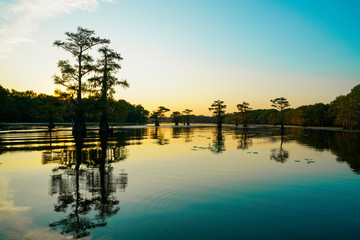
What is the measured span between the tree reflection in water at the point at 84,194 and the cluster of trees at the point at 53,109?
78.3 ft

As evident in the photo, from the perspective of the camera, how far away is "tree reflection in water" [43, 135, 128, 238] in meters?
4.44

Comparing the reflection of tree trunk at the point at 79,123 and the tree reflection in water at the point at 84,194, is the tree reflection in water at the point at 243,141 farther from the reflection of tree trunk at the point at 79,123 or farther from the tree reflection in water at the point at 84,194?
the reflection of tree trunk at the point at 79,123

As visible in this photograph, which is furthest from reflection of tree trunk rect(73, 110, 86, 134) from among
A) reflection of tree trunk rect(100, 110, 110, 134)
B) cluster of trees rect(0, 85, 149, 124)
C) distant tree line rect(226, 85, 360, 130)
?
distant tree line rect(226, 85, 360, 130)

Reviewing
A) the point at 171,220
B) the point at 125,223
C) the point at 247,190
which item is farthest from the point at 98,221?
the point at 247,190

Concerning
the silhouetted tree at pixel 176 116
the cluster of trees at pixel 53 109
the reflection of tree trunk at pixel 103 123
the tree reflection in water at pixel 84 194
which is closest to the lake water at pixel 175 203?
the tree reflection in water at pixel 84 194

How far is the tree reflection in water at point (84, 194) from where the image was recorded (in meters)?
4.44

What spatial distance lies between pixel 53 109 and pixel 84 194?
54307 millimetres

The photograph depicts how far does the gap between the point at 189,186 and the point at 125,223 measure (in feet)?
10.8

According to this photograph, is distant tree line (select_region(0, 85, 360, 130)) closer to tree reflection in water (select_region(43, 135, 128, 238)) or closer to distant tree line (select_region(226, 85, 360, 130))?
distant tree line (select_region(226, 85, 360, 130))

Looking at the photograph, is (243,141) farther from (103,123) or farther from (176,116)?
(176,116)

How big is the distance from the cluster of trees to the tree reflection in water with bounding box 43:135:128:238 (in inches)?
940

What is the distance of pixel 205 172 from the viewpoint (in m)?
9.59

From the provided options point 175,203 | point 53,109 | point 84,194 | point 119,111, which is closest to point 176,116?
point 53,109

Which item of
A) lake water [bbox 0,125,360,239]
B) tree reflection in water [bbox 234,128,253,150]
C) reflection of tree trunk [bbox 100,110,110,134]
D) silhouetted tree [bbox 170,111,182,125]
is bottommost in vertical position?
tree reflection in water [bbox 234,128,253,150]
